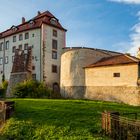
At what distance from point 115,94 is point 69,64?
9362mm

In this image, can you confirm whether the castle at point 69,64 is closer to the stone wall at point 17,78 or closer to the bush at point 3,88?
the stone wall at point 17,78

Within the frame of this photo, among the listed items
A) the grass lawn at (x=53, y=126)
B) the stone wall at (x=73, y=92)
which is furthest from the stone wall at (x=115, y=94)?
the grass lawn at (x=53, y=126)

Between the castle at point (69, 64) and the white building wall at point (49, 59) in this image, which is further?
the white building wall at point (49, 59)

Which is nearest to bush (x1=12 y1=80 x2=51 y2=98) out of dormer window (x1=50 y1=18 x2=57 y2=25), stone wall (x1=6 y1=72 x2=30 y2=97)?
stone wall (x1=6 y1=72 x2=30 y2=97)

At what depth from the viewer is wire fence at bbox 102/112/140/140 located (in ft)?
40.3

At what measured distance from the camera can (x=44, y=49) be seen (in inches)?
1946

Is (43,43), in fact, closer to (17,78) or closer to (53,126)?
(17,78)

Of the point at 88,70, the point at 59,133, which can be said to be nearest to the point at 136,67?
the point at 88,70

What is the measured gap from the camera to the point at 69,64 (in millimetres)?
42500

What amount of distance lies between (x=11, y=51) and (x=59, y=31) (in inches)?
386

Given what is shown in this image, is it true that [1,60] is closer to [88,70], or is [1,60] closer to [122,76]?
[88,70]

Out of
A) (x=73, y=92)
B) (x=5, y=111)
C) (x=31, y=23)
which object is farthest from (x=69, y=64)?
(x=5, y=111)

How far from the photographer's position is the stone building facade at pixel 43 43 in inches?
1950

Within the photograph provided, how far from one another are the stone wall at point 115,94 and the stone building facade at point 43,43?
39.4ft
